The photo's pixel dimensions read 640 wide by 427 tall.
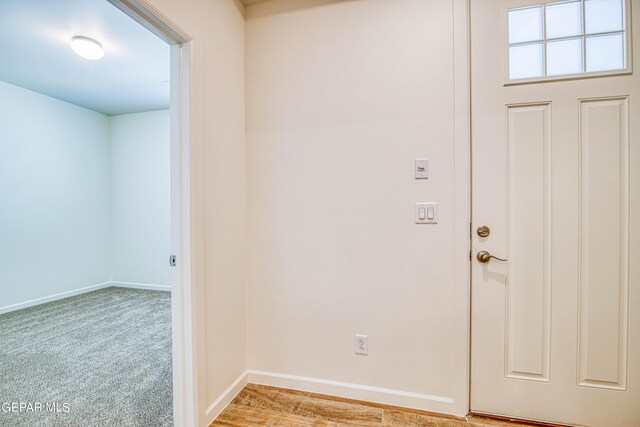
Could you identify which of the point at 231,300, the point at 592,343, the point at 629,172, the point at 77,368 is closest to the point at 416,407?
the point at 592,343

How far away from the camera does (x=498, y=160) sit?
153cm

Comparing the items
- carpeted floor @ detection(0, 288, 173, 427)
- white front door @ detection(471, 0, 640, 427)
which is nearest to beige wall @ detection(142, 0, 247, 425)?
carpeted floor @ detection(0, 288, 173, 427)

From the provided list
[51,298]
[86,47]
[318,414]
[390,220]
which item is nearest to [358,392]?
[318,414]

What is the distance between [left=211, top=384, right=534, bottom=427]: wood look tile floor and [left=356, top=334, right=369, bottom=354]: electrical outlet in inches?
11.9

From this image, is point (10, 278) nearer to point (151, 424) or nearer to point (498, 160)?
point (151, 424)

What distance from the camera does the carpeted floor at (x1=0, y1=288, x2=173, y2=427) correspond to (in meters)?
1.63

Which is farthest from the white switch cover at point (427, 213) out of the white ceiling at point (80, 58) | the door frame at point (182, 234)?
the white ceiling at point (80, 58)

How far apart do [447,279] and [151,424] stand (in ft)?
5.95

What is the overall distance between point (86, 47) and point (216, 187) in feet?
6.79

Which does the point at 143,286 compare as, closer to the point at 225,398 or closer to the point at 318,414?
the point at 225,398

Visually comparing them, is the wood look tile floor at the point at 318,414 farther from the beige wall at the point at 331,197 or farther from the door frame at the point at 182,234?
the door frame at the point at 182,234

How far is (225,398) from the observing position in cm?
167

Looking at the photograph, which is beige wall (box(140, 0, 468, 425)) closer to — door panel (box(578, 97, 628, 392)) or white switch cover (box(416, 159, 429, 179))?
white switch cover (box(416, 159, 429, 179))

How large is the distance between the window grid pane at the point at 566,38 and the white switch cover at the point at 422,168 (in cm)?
62
